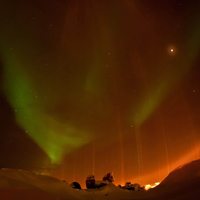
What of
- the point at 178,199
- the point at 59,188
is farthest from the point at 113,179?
the point at 178,199

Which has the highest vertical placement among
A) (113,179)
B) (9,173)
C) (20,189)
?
(113,179)

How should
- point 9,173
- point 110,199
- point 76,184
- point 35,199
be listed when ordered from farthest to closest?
1. point 76,184
2. point 110,199
3. point 9,173
4. point 35,199

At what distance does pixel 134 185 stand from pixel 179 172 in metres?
9.72

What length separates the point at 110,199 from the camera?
329 inches

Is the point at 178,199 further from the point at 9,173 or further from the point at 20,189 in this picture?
the point at 9,173

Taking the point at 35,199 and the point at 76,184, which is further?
the point at 76,184

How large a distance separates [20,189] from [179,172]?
7.37 m

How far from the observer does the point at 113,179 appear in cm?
2081

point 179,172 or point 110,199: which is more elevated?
point 179,172

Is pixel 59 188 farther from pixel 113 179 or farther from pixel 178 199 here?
pixel 113 179

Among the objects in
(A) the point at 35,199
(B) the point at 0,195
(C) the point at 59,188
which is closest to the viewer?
(B) the point at 0,195

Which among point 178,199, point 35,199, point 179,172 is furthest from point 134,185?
point 35,199

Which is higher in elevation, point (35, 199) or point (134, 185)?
point (134, 185)

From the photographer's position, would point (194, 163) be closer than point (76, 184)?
Yes
